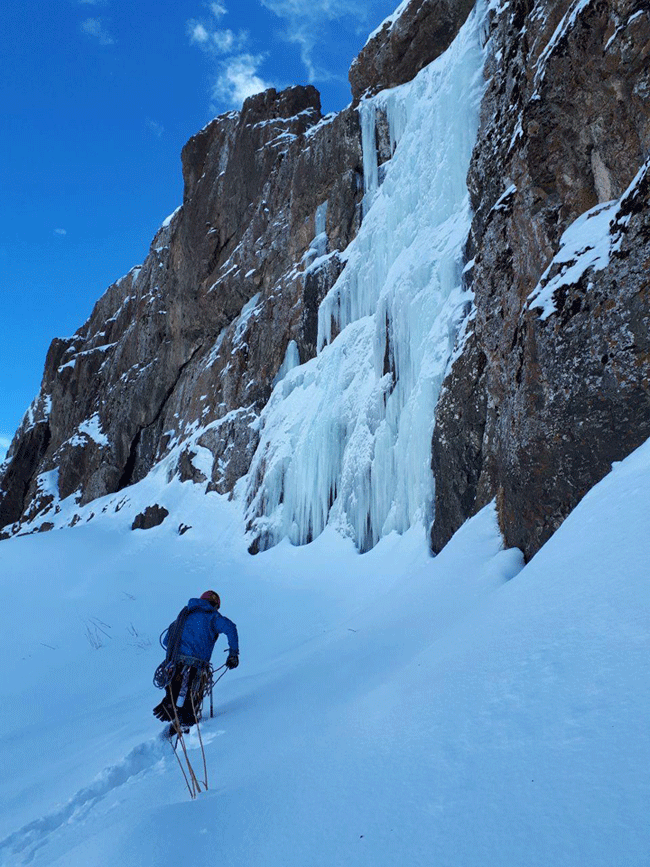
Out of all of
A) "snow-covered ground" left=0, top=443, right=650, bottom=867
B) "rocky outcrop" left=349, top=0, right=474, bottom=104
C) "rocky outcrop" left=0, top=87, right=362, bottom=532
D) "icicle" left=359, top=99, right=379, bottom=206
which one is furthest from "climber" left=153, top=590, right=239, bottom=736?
"rocky outcrop" left=349, top=0, right=474, bottom=104

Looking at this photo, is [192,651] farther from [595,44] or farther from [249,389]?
[249,389]

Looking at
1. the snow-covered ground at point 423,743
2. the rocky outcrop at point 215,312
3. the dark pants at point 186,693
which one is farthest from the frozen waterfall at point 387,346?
the dark pants at point 186,693

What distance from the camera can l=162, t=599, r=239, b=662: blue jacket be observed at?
4387mm

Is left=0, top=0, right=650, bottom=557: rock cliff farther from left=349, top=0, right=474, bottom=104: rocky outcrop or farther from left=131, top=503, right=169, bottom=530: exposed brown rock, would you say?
left=131, top=503, right=169, bottom=530: exposed brown rock

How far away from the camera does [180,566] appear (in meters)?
16.6

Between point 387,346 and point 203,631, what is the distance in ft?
31.3

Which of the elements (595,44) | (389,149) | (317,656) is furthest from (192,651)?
(389,149)

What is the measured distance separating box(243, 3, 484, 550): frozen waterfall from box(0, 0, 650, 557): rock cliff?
0.69 metres

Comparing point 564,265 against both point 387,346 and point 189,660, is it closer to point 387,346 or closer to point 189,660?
point 189,660

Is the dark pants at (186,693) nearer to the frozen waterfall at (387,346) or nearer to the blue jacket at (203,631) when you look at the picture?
the blue jacket at (203,631)

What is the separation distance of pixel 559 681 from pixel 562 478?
2.89 m

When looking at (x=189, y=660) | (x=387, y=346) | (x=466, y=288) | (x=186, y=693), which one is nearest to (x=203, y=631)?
(x=189, y=660)

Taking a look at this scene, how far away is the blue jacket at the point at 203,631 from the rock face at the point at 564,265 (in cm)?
261

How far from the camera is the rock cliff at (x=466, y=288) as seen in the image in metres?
4.28
